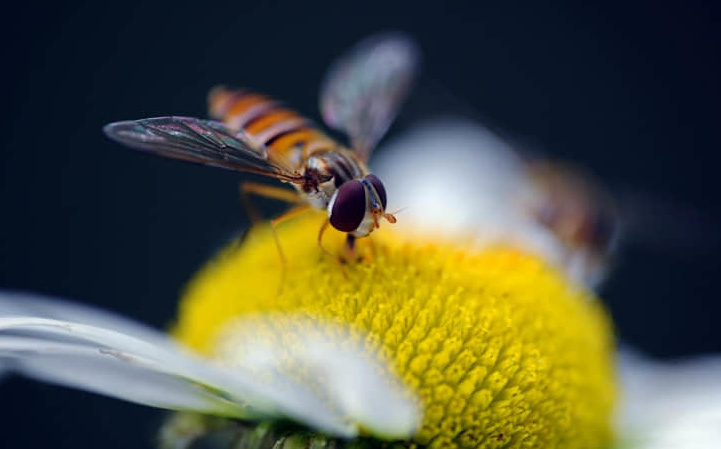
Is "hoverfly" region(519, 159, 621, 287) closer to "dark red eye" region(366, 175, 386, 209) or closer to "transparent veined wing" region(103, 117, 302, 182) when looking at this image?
"dark red eye" region(366, 175, 386, 209)

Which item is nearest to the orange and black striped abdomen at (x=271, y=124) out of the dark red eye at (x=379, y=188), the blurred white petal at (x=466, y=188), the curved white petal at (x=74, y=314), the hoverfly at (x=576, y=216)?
the dark red eye at (x=379, y=188)

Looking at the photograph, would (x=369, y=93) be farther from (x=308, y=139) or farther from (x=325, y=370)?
(x=325, y=370)

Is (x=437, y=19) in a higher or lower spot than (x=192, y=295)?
higher

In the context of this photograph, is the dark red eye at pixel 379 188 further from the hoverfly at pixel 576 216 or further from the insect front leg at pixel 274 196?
the hoverfly at pixel 576 216

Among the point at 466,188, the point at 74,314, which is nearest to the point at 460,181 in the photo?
the point at 466,188

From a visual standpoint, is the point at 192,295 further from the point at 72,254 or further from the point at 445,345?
the point at 72,254

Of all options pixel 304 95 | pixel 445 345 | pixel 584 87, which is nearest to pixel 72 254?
pixel 304 95
